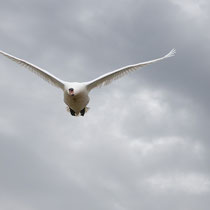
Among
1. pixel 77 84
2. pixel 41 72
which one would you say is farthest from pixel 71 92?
pixel 41 72

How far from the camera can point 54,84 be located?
142 ft

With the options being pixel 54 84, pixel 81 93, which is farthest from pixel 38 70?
pixel 81 93

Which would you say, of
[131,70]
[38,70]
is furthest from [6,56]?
[131,70]

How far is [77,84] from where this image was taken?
4106 cm

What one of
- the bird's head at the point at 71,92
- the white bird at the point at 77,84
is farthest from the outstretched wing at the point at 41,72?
the bird's head at the point at 71,92

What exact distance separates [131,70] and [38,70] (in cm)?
692

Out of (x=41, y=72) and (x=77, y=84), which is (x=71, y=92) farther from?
(x=41, y=72)

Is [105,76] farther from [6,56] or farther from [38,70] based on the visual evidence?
[6,56]

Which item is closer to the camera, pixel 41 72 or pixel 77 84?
pixel 77 84

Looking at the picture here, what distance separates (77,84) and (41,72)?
398 centimetres

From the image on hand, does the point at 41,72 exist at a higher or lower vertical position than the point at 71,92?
higher

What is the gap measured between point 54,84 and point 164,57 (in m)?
8.48

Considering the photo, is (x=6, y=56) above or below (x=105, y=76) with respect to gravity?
above

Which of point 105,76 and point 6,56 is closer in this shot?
point 105,76
